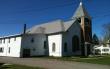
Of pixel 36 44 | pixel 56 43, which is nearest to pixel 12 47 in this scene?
pixel 36 44

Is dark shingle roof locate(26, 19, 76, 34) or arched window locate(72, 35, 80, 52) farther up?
dark shingle roof locate(26, 19, 76, 34)

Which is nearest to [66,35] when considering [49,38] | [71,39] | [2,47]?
[71,39]

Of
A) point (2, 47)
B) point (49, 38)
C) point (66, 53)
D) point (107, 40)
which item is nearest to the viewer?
point (66, 53)

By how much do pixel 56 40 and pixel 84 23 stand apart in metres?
9.94

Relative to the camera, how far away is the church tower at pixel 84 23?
5478 centimetres

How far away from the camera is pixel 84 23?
5534 cm

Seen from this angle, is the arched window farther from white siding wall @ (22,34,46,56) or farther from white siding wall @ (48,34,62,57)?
white siding wall @ (22,34,46,56)

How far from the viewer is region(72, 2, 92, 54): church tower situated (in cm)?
5478

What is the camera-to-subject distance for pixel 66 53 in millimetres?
49906

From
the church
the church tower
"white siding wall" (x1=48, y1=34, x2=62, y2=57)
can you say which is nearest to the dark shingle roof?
the church

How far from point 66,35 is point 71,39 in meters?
2.06

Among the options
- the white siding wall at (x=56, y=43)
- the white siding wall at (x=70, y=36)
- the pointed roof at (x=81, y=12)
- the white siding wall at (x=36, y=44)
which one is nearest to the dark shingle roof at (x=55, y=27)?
the white siding wall at (x=70, y=36)

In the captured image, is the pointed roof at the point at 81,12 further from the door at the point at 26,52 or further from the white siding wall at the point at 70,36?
the door at the point at 26,52

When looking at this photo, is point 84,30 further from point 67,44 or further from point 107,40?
point 107,40
